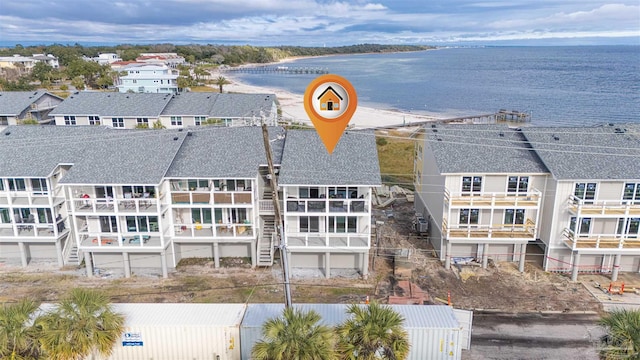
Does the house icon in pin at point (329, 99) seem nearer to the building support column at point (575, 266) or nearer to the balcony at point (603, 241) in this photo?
the balcony at point (603, 241)

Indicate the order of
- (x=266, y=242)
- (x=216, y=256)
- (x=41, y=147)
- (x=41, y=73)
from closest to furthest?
1. (x=216, y=256)
2. (x=266, y=242)
3. (x=41, y=147)
4. (x=41, y=73)

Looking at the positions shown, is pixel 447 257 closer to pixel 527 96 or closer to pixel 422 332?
pixel 422 332


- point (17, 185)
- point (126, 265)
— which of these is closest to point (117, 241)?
point (126, 265)

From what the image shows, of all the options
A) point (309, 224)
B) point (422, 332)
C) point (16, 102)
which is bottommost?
point (422, 332)

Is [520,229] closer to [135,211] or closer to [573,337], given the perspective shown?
[573,337]

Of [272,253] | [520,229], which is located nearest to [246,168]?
[272,253]
